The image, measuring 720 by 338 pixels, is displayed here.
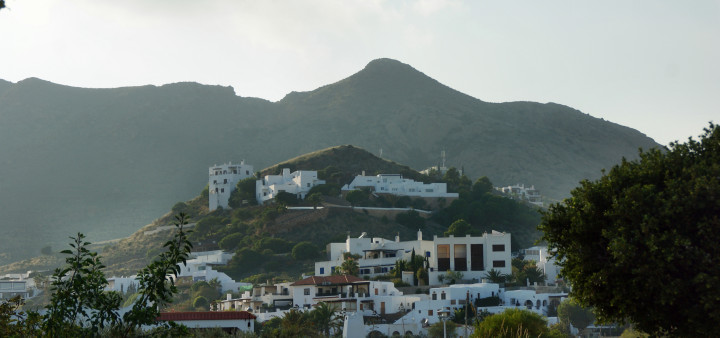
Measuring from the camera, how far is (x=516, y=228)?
120188 mm

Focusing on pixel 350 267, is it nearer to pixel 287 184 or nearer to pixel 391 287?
pixel 391 287

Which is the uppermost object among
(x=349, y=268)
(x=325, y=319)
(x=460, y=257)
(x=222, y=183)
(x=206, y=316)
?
(x=222, y=183)

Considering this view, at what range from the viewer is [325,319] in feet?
213

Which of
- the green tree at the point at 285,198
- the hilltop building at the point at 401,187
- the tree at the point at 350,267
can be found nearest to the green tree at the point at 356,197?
the hilltop building at the point at 401,187

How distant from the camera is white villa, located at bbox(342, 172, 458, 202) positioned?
129m

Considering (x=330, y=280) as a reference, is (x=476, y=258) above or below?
above

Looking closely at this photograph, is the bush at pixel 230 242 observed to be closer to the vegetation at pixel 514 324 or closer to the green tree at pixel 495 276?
the green tree at pixel 495 276

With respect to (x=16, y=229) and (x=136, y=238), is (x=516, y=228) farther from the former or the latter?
(x=16, y=229)

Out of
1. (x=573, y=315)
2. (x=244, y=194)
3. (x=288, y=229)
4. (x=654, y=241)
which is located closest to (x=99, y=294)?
(x=654, y=241)

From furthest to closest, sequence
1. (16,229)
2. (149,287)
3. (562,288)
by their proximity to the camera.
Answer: (16,229) < (562,288) < (149,287)

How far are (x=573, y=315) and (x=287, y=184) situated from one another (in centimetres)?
6037

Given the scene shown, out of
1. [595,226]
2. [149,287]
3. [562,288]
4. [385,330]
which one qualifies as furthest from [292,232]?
[149,287]

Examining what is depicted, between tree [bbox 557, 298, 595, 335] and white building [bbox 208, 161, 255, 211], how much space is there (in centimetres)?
6841

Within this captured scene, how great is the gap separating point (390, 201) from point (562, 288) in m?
45.4
